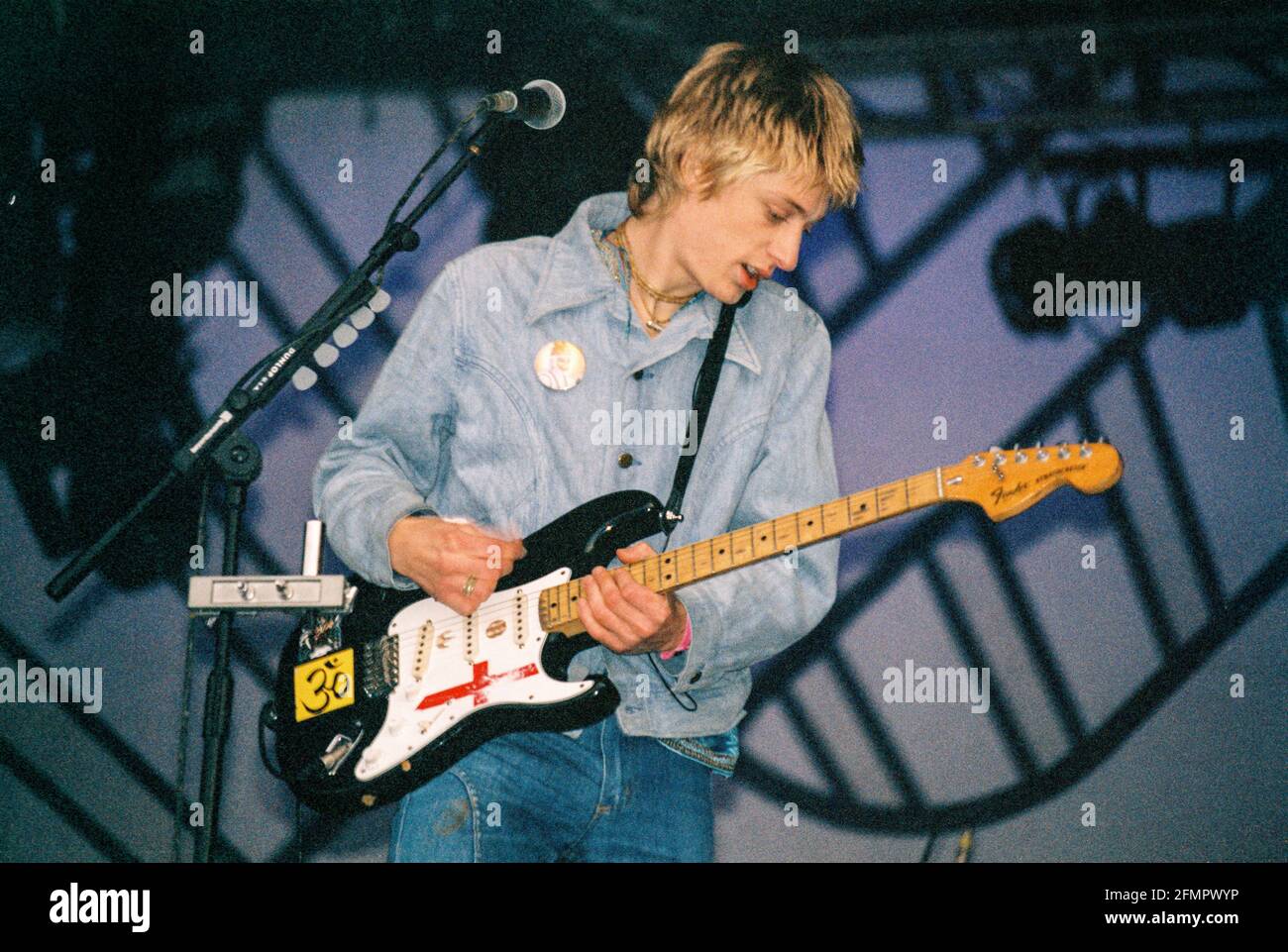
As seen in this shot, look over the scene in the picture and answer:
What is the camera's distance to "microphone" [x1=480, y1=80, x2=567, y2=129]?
7.29ft

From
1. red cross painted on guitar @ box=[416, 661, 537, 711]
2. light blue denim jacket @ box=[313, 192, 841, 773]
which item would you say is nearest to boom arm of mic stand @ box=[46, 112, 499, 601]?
light blue denim jacket @ box=[313, 192, 841, 773]

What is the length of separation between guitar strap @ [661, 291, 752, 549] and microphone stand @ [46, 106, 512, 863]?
1.98 ft

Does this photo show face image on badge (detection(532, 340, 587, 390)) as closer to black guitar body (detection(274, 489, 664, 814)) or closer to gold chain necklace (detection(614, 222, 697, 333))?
gold chain necklace (detection(614, 222, 697, 333))

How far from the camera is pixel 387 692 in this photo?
2.21 m

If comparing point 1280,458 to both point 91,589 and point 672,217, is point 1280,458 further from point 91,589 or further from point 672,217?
point 91,589

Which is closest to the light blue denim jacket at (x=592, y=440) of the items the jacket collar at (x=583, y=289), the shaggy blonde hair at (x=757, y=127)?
the jacket collar at (x=583, y=289)

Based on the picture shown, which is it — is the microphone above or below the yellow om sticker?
above

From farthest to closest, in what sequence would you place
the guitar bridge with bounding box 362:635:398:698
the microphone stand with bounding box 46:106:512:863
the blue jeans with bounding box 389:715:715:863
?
the guitar bridge with bounding box 362:635:398:698 < the microphone stand with bounding box 46:106:512:863 < the blue jeans with bounding box 389:715:715:863

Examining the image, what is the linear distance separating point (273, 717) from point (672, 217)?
4.15 ft

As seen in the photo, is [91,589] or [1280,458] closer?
[1280,458]

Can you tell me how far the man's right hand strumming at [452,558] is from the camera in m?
2.09

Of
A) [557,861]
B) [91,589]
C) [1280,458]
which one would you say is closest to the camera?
[557,861]
